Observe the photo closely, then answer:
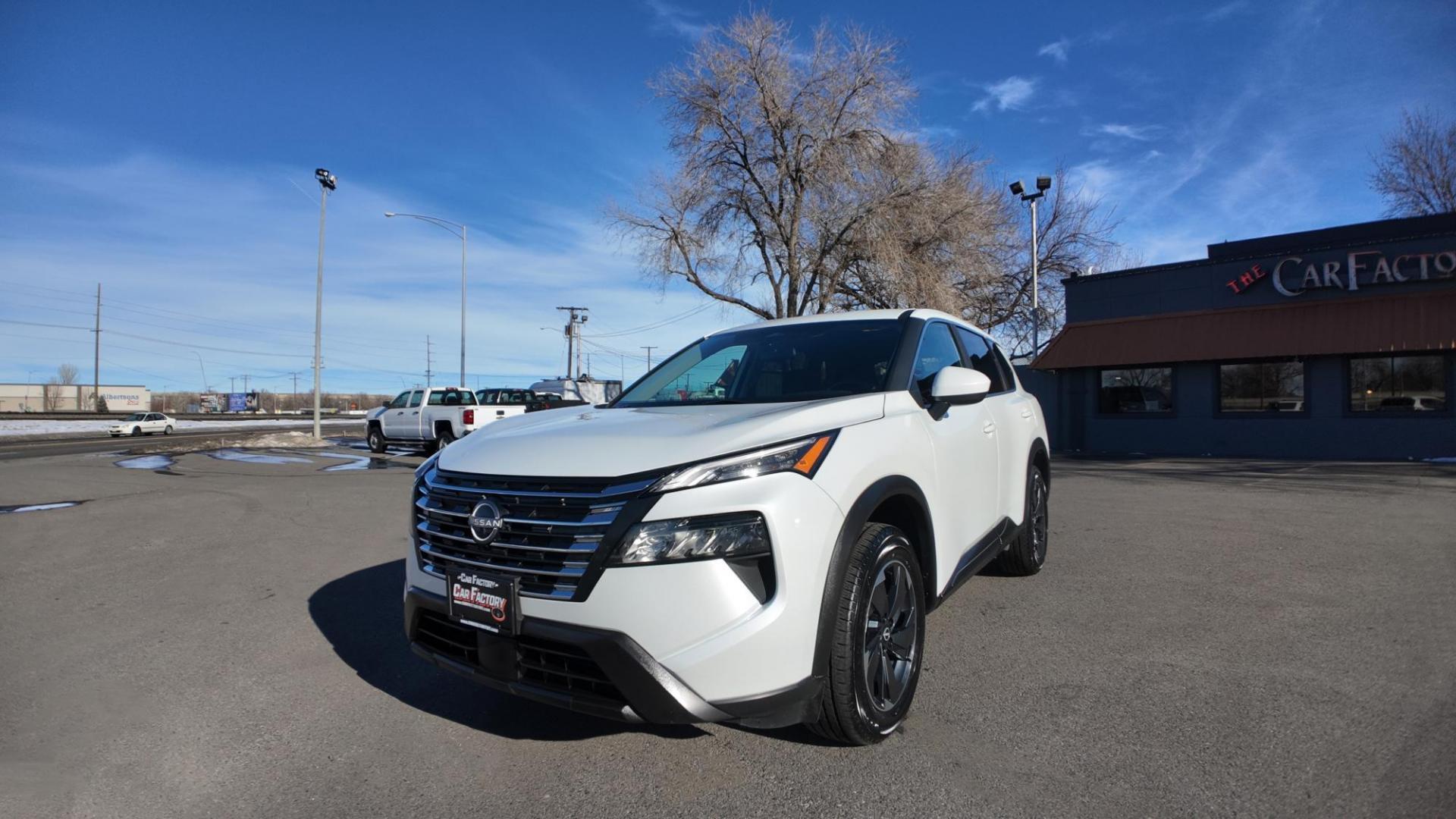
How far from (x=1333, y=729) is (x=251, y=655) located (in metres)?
4.95

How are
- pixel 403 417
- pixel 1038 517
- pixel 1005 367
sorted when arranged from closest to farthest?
pixel 1038 517 → pixel 1005 367 → pixel 403 417

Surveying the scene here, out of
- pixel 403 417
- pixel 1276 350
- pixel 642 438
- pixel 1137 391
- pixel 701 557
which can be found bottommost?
pixel 701 557

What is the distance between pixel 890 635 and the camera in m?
2.92

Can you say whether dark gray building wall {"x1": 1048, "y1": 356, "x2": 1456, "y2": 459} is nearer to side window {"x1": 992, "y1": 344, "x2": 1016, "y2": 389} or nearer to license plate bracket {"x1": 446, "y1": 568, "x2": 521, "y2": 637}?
side window {"x1": 992, "y1": 344, "x2": 1016, "y2": 389}

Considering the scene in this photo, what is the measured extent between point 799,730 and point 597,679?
3.44ft

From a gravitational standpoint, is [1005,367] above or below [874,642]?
above

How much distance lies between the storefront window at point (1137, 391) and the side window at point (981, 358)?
16.1m

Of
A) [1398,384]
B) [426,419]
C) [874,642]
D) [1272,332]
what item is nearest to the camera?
[874,642]

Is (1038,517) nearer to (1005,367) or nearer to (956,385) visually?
(1005,367)

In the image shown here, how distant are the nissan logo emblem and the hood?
0.41 feet

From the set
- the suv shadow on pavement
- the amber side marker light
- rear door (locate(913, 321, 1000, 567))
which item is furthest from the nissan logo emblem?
rear door (locate(913, 321, 1000, 567))

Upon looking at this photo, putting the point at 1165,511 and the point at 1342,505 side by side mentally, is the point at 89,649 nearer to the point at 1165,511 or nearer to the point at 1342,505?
the point at 1165,511

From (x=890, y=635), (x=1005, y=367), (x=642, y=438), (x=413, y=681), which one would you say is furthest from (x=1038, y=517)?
(x=413, y=681)

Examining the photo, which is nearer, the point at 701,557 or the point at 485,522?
the point at 701,557
